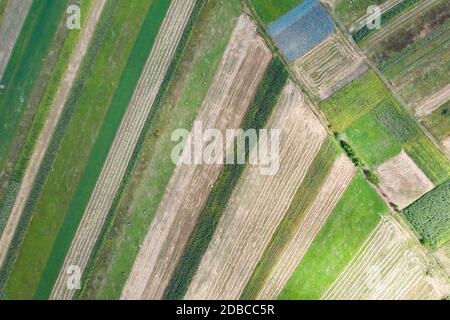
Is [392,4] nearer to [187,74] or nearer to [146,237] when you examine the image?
[187,74]

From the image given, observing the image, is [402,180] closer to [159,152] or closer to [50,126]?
[159,152]

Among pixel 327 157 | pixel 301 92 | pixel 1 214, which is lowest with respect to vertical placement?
pixel 1 214

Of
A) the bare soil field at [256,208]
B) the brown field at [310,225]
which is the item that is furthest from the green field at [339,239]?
the bare soil field at [256,208]

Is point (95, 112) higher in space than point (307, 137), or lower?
lower

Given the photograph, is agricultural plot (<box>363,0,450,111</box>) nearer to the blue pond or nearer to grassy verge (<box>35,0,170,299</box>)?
the blue pond

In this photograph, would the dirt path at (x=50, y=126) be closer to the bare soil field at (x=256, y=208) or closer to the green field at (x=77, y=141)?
the green field at (x=77, y=141)

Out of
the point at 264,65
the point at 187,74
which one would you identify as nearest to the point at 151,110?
the point at 187,74
